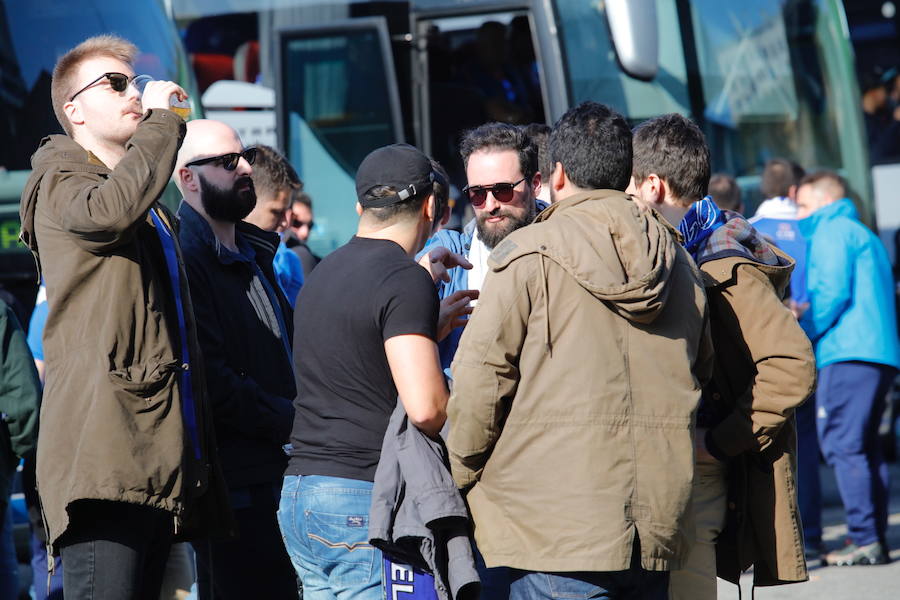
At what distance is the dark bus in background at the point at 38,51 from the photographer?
23.2 feet

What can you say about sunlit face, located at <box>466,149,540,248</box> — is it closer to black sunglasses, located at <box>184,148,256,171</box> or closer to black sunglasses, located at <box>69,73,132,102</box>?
black sunglasses, located at <box>184,148,256,171</box>

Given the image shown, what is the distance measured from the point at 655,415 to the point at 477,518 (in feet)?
1.69

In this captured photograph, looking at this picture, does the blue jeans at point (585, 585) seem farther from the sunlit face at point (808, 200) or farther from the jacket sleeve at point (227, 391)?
the sunlit face at point (808, 200)

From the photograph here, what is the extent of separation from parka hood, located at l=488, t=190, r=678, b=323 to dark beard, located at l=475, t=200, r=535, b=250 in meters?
0.94

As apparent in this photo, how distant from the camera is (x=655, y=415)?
2.83 m

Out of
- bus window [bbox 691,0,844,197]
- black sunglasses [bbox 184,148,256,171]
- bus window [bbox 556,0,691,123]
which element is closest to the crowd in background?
black sunglasses [bbox 184,148,256,171]

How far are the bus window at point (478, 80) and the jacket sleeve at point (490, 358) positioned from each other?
610cm

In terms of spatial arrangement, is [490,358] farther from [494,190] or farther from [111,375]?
[494,190]

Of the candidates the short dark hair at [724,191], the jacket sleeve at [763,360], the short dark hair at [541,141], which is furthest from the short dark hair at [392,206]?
the short dark hair at [724,191]

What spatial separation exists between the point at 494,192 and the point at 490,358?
1.21 metres

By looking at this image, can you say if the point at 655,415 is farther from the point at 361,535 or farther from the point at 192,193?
the point at 192,193

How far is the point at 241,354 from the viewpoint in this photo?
382cm

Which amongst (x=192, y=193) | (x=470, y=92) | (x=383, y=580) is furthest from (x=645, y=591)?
(x=470, y=92)

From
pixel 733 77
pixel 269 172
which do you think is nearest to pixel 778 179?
pixel 733 77
